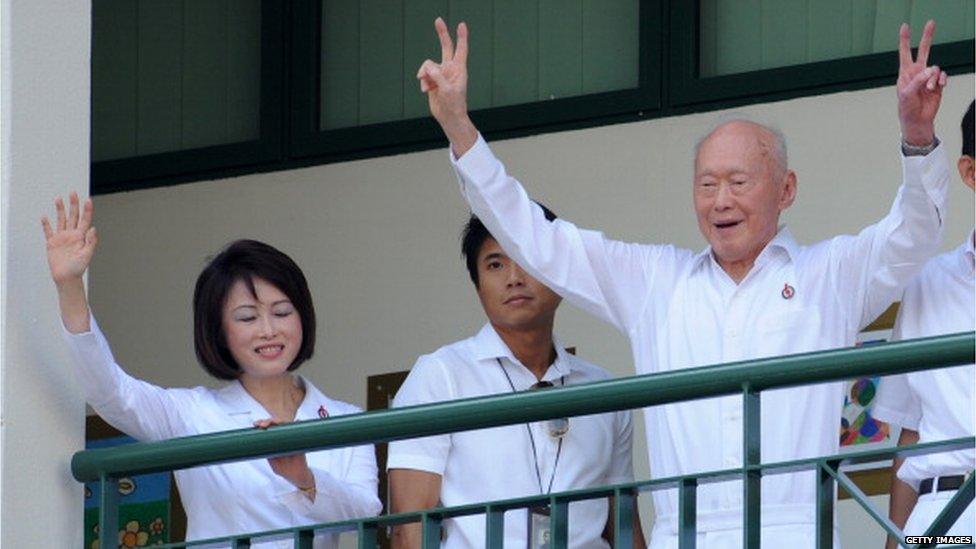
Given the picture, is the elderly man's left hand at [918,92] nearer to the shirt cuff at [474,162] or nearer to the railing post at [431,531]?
Result: the shirt cuff at [474,162]

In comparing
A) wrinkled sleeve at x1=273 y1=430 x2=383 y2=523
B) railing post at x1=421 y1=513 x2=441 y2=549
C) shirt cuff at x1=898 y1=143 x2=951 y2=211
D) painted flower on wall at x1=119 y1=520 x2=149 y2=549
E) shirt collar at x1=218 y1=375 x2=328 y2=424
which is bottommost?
railing post at x1=421 y1=513 x2=441 y2=549

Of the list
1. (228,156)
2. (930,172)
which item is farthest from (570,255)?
(228,156)

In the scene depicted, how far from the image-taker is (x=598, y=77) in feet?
30.1

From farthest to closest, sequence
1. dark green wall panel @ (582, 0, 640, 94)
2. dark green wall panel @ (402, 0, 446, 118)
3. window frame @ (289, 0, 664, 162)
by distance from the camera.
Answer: dark green wall panel @ (402, 0, 446, 118), dark green wall panel @ (582, 0, 640, 94), window frame @ (289, 0, 664, 162)

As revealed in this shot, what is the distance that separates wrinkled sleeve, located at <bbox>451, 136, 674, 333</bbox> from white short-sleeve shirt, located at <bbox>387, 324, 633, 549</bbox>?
0.32 m

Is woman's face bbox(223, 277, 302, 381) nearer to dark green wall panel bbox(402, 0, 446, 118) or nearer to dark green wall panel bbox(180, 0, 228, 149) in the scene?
dark green wall panel bbox(402, 0, 446, 118)

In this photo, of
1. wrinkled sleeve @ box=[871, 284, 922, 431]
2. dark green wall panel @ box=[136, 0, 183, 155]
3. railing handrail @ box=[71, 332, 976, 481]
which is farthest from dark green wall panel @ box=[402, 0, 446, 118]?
wrinkled sleeve @ box=[871, 284, 922, 431]

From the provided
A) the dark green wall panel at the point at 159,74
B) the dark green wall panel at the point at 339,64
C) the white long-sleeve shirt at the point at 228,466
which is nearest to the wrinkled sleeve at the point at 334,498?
the white long-sleeve shirt at the point at 228,466

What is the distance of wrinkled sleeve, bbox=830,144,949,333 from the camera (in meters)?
6.05

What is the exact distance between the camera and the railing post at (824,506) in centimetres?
562

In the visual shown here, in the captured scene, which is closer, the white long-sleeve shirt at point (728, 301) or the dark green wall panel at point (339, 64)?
the white long-sleeve shirt at point (728, 301)

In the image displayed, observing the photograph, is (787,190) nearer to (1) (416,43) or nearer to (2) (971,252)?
(2) (971,252)

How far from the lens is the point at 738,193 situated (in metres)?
6.38

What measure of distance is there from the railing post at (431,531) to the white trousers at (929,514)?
3.49ft
